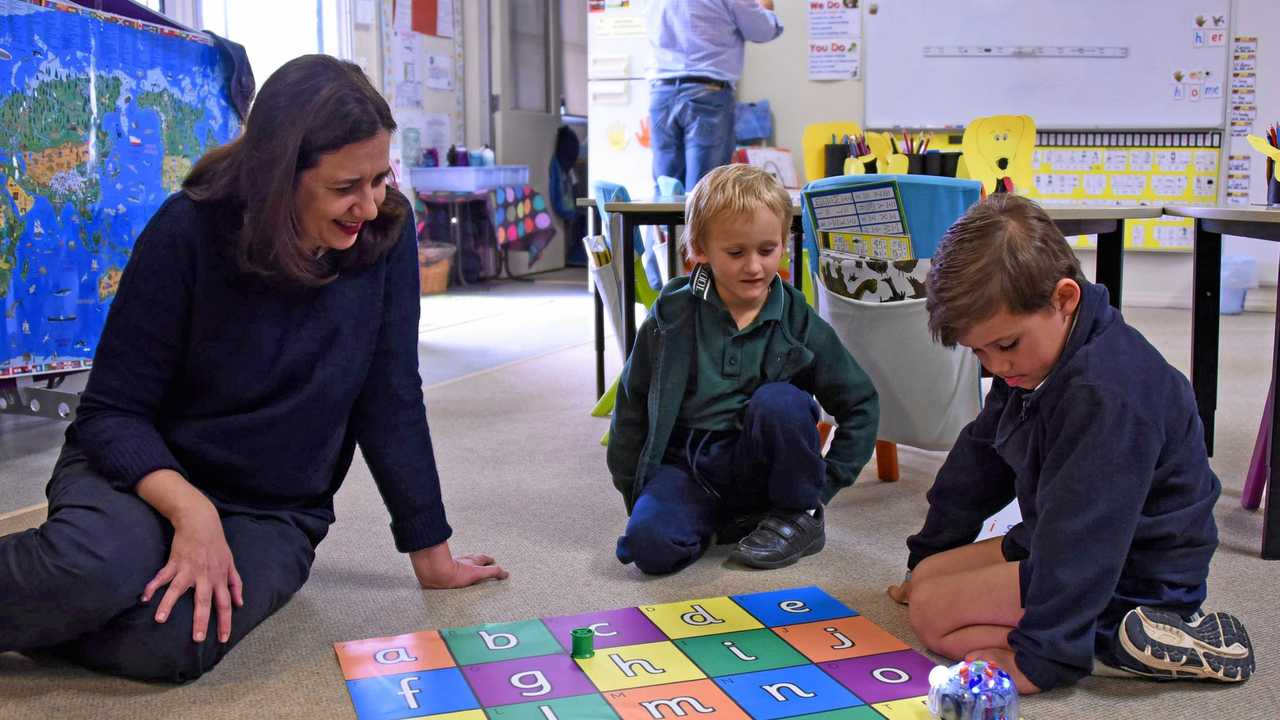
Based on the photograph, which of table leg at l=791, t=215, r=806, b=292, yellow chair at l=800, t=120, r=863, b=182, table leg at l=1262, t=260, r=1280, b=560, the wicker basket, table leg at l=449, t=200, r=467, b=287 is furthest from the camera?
table leg at l=449, t=200, r=467, b=287

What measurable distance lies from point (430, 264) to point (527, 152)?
1.45m

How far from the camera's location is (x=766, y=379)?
1.87 m

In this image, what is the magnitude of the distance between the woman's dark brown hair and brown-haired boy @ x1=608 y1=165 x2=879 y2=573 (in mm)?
597

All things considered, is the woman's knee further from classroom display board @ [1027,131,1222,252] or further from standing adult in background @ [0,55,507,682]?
classroom display board @ [1027,131,1222,252]

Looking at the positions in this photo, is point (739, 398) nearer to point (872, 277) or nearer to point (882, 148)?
point (872, 277)

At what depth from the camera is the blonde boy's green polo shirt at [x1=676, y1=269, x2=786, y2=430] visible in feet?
6.11

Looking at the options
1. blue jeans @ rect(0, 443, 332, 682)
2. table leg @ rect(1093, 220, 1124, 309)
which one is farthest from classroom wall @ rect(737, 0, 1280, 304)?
blue jeans @ rect(0, 443, 332, 682)

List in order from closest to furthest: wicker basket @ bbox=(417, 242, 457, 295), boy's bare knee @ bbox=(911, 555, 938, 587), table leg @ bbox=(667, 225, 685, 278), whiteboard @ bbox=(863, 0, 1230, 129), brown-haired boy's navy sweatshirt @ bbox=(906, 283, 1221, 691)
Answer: brown-haired boy's navy sweatshirt @ bbox=(906, 283, 1221, 691) < boy's bare knee @ bbox=(911, 555, 938, 587) < table leg @ bbox=(667, 225, 685, 278) < whiteboard @ bbox=(863, 0, 1230, 129) < wicker basket @ bbox=(417, 242, 457, 295)

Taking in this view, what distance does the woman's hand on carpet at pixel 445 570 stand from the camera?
1.67m

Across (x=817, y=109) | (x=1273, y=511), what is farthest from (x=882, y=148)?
(x=817, y=109)

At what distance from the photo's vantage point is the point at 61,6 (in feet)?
8.18

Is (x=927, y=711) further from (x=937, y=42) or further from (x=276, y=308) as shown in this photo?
(x=937, y=42)

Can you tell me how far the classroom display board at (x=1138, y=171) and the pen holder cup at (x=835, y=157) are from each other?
255cm

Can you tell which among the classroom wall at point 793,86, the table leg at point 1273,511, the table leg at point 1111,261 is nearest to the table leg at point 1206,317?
the table leg at point 1111,261
